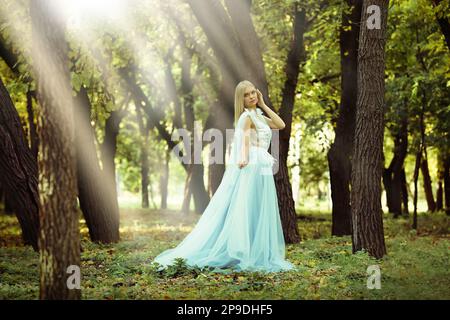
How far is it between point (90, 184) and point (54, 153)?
733 cm

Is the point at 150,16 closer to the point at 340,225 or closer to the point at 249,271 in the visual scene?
the point at 340,225

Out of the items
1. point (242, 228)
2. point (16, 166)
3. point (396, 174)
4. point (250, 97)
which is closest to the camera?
point (242, 228)

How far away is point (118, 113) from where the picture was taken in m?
23.4

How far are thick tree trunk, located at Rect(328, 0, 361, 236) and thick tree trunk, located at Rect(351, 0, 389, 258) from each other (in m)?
3.84

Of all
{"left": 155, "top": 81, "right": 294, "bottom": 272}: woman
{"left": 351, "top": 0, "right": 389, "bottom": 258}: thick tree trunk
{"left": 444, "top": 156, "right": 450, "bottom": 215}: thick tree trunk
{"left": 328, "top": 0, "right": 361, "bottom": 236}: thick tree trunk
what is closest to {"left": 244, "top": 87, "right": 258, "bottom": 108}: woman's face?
{"left": 155, "top": 81, "right": 294, "bottom": 272}: woman

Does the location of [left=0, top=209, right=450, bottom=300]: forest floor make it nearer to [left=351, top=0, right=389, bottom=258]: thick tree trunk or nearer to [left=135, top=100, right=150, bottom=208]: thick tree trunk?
[left=351, top=0, right=389, bottom=258]: thick tree trunk

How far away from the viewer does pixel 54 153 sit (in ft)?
19.2

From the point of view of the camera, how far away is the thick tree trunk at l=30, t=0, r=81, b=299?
5863mm

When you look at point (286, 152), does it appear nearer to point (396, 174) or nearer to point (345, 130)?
point (345, 130)

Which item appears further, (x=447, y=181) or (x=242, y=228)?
(x=447, y=181)

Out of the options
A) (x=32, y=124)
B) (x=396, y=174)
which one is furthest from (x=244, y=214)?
(x=396, y=174)
